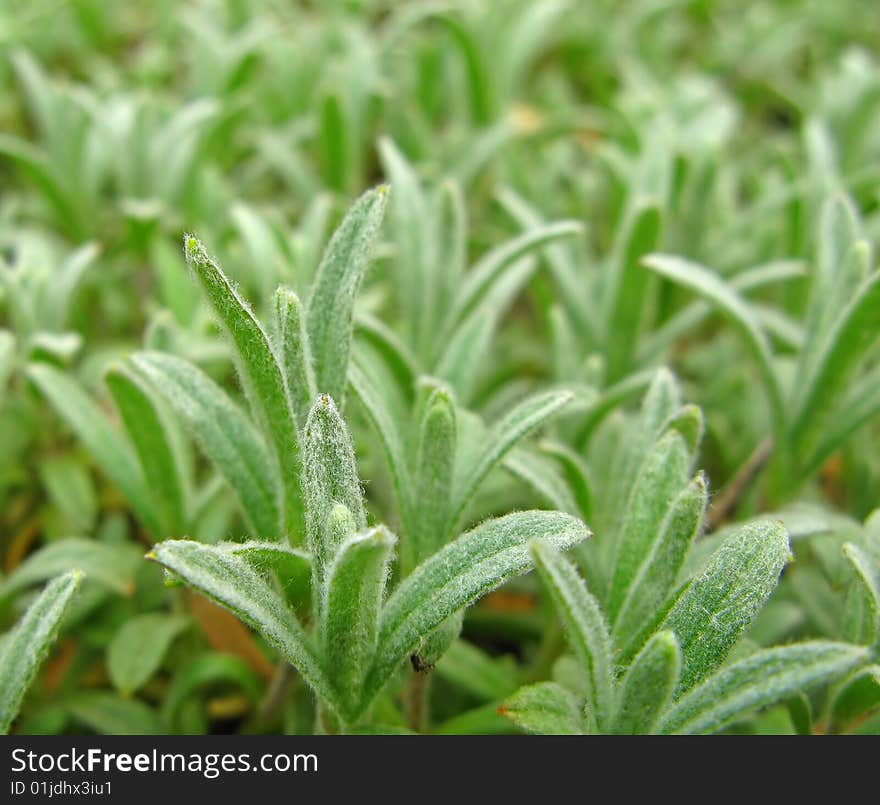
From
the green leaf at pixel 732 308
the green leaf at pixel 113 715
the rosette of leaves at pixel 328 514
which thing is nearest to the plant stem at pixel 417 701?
the rosette of leaves at pixel 328 514

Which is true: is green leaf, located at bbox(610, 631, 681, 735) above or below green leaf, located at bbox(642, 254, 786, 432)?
below

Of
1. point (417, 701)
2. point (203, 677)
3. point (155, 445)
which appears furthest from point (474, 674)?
point (155, 445)

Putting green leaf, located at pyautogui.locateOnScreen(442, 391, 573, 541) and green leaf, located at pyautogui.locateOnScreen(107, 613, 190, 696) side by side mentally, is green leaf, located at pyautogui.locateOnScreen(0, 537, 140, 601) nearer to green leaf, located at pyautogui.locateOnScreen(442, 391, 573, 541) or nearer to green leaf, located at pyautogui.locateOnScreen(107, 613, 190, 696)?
green leaf, located at pyautogui.locateOnScreen(107, 613, 190, 696)

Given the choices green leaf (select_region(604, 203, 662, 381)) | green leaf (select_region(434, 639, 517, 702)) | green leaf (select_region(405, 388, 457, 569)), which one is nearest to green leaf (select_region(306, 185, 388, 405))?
green leaf (select_region(405, 388, 457, 569))

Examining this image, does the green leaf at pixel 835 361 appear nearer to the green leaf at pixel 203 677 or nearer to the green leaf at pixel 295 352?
the green leaf at pixel 295 352

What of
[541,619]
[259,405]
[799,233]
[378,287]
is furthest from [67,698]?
[799,233]

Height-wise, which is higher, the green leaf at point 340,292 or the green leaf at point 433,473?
the green leaf at point 340,292

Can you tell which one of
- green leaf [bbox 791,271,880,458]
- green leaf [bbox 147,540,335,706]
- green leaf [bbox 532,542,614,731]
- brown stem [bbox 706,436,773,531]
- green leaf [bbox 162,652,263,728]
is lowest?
green leaf [bbox 532,542,614,731]
